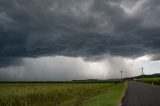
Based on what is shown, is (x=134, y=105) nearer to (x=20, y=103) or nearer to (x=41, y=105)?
(x=41, y=105)

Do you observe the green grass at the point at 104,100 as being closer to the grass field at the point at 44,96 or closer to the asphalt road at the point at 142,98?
the grass field at the point at 44,96

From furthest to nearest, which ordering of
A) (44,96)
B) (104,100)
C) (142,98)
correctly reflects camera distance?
(44,96) < (104,100) < (142,98)

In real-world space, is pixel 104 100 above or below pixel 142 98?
below

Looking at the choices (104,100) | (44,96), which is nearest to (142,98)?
(104,100)

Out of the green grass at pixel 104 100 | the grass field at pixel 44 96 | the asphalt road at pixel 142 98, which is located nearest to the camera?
the asphalt road at pixel 142 98

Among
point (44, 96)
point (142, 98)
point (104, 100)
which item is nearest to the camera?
point (142, 98)

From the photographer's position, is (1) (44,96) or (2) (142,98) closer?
(2) (142,98)

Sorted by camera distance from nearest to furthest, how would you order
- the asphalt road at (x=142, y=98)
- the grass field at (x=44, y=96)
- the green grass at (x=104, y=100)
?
the asphalt road at (x=142, y=98) → the green grass at (x=104, y=100) → the grass field at (x=44, y=96)

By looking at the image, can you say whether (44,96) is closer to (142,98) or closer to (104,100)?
(104,100)

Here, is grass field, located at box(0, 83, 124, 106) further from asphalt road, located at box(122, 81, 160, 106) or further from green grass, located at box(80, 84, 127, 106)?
asphalt road, located at box(122, 81, 160, 106)

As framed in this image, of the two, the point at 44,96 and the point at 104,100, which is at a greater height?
the point at 44,96

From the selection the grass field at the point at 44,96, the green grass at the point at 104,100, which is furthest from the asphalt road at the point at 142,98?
the grass field at the point at 44,96

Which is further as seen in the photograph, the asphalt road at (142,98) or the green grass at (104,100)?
the green grass at (104,100)

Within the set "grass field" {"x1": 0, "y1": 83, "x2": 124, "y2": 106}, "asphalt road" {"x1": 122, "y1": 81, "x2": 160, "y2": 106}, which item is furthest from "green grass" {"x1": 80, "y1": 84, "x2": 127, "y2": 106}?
"asphalt road" {"x1": 122, "y1": 81, "x2": 160, "y2": 106}
